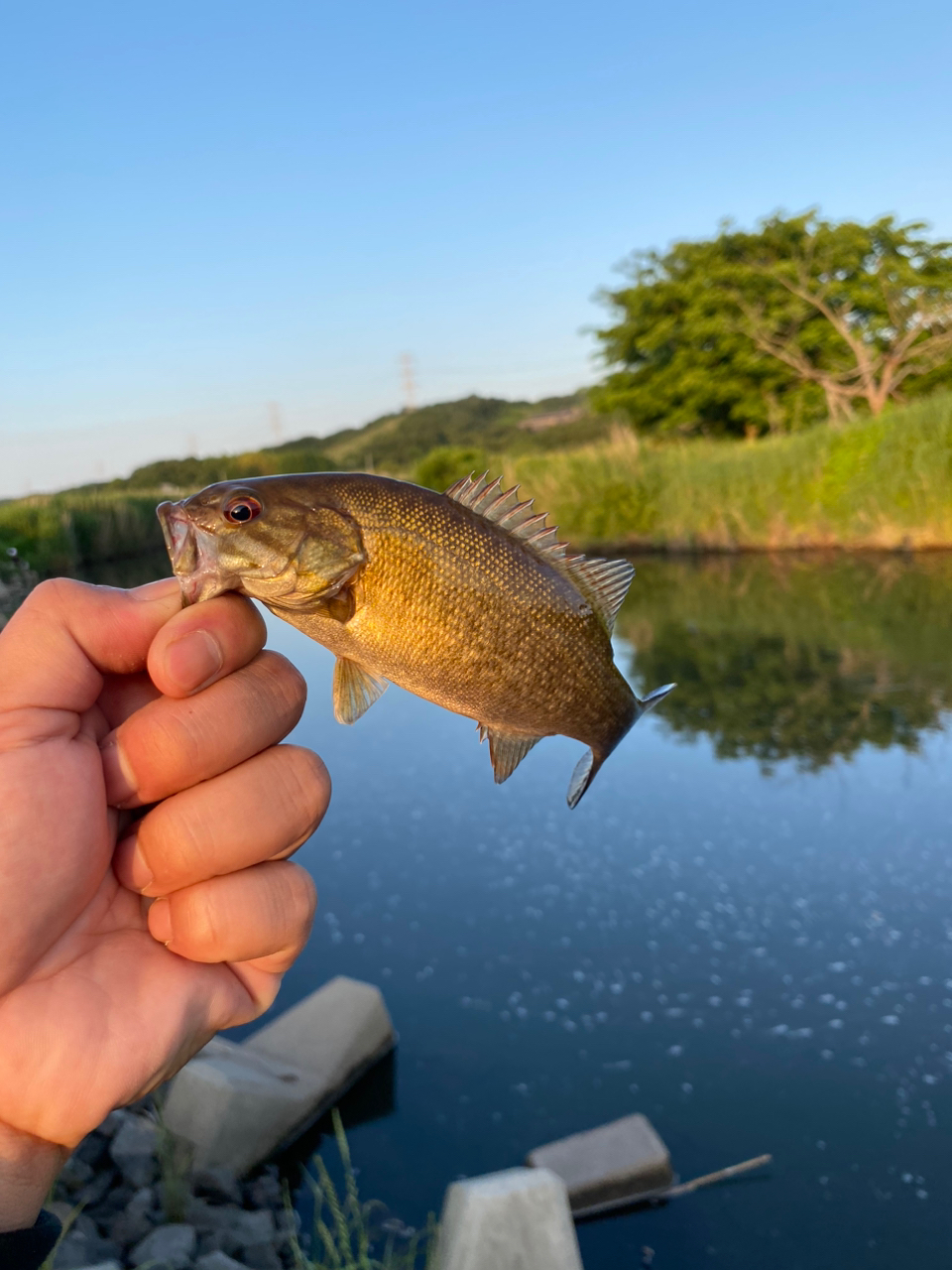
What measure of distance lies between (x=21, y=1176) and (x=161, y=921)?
0.47 m

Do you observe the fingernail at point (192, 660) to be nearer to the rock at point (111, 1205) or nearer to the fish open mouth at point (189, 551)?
the fish open mouth at point (189, 551)

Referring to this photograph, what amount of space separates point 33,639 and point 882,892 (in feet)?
26.3

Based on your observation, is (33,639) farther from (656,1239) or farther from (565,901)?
(565,901)

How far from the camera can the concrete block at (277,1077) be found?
5.34 meters

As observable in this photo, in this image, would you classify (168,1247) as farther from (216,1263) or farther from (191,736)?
(191,736)

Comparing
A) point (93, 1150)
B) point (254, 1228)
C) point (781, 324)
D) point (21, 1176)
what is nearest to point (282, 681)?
point (21, 1176)

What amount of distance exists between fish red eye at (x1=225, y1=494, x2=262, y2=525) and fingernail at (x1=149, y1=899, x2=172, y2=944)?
767 millimetres

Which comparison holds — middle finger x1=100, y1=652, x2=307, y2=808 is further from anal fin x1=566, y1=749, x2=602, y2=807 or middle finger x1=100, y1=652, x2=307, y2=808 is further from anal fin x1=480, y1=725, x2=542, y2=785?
anal fin x1=566, y1=749, x2=602, y2=807

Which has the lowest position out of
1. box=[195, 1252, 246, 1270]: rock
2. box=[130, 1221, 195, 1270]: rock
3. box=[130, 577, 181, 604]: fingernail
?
box=[130, 1221, 195, 1270]: rock

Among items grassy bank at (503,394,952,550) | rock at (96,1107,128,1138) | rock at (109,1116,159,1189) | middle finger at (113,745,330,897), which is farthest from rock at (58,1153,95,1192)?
grassy bank at (503,394,952,550)

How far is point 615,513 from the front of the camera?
2166 cm

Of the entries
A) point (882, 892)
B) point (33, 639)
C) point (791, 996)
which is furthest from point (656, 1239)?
point (33, 639)

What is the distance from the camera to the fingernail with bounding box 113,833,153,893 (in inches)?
67.1

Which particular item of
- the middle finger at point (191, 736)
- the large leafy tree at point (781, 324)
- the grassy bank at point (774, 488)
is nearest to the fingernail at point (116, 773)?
the middle finger at point (191, 736)
